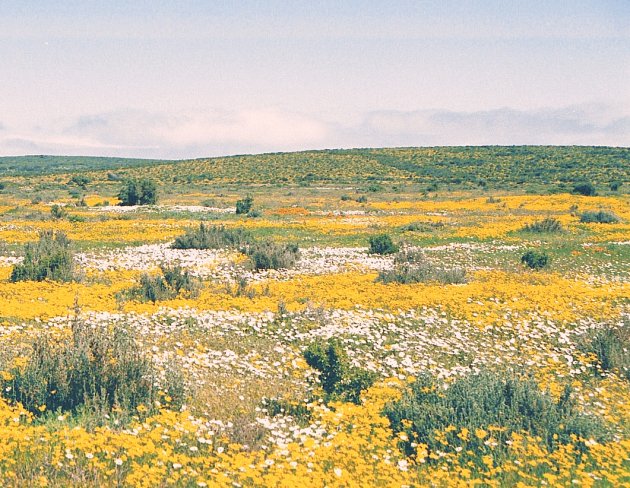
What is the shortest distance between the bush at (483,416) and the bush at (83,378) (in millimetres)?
→ 3114

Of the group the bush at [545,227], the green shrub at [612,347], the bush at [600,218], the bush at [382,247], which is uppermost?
the bush at [600,218]

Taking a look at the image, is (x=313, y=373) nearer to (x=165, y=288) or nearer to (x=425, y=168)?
(x=165, y=288)

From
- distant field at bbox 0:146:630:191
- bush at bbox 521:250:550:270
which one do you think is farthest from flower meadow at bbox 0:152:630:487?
distant field at bbox 0:146:630:191

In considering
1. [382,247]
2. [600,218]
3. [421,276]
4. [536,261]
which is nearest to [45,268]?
[421,276]

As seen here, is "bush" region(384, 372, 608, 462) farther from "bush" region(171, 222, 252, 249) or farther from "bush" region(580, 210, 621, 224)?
"bush" region(580, 210, 621, 224)

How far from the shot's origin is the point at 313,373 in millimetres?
8859

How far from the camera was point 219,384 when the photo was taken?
8281 mm

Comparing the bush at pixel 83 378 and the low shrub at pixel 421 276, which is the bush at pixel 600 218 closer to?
the low shrub at pixel 421 276

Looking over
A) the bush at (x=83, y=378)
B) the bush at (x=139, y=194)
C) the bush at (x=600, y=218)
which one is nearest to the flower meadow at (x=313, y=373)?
the bush at (x=83, y=378)

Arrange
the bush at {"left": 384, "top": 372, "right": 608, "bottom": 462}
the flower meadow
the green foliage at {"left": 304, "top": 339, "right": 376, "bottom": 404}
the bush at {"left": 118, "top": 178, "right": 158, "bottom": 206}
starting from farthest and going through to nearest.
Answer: the bush at {"left": 118, "top": 178, "right": 158, "bottom": 206}, the green foliage at {"left": 304, "top": 339, "right": 376, "bottom": 404}, the bush at {"left": 384, "top": 372, "right": 608, "bottom": 462}, the flower meadow

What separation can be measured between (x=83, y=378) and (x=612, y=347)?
900cm

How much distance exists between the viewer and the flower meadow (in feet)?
19.4

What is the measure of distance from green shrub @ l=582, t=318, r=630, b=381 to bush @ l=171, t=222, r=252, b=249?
13359 millimetres

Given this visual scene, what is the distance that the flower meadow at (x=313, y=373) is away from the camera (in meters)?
5.91
